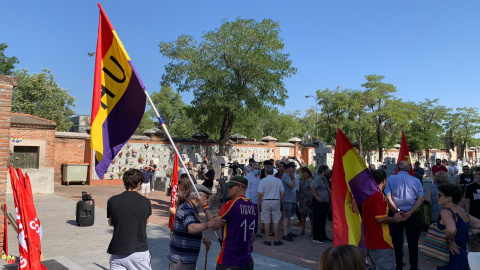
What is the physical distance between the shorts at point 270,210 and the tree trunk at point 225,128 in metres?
17.0

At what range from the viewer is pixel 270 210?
8.09 m

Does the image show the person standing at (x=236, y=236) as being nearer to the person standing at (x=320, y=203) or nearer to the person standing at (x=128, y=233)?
the person standing at (x=128, y=233)

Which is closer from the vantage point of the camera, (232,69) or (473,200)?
(473,200)

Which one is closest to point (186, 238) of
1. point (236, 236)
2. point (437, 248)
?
point (236, 236)

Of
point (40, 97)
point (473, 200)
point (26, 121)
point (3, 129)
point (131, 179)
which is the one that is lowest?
point (473, 200)

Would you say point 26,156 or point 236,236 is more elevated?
point 26,156

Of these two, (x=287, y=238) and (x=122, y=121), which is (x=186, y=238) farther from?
(x=287, y=238)

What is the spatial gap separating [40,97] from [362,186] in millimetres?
39453

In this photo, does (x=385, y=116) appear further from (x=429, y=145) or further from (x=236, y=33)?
(x=236, y=33)

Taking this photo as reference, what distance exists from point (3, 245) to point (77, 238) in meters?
2.04

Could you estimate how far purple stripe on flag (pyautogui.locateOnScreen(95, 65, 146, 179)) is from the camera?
4688mm

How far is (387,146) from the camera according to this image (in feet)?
131

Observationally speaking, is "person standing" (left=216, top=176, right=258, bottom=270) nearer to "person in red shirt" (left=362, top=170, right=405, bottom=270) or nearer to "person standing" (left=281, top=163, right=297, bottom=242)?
"person in red shirt" (left=362, top=170, right=405, bottom=270)

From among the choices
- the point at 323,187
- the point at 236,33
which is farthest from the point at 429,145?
the point at 323,187
